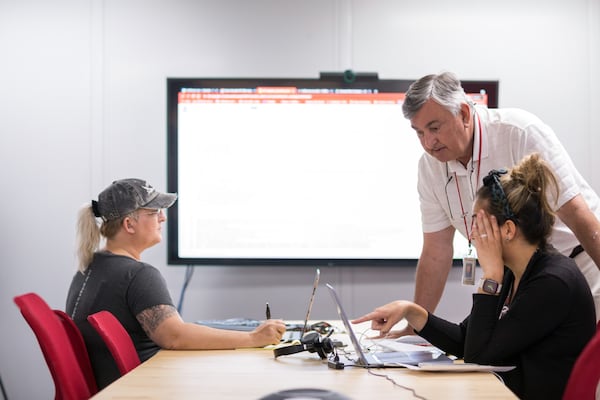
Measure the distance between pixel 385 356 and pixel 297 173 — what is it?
1.86m

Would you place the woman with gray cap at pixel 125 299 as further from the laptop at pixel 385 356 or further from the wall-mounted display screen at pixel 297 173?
the wall-mounted display screen at pixel 297 173

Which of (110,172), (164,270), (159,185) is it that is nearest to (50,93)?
(110,172)

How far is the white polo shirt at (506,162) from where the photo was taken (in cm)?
221

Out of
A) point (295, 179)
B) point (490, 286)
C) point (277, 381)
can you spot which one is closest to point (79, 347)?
point (277, 381)

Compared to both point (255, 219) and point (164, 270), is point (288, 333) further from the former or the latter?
point (164, 270)

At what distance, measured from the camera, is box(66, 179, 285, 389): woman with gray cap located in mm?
2064

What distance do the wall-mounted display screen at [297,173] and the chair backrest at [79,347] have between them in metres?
1.46

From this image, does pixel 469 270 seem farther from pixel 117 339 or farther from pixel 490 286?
pixel 117 339

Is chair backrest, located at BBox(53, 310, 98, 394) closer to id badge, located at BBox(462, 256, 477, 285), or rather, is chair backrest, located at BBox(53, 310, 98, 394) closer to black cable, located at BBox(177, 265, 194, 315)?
id badge, located at BBox(462, 256, 477, 285)

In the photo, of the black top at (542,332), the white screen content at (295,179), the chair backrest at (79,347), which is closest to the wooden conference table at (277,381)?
the black top at (542,332)

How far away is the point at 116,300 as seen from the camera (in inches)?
83.8

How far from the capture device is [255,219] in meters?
3.52

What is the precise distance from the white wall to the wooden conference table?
73.7 inches

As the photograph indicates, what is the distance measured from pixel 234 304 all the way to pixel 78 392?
6.26ft
